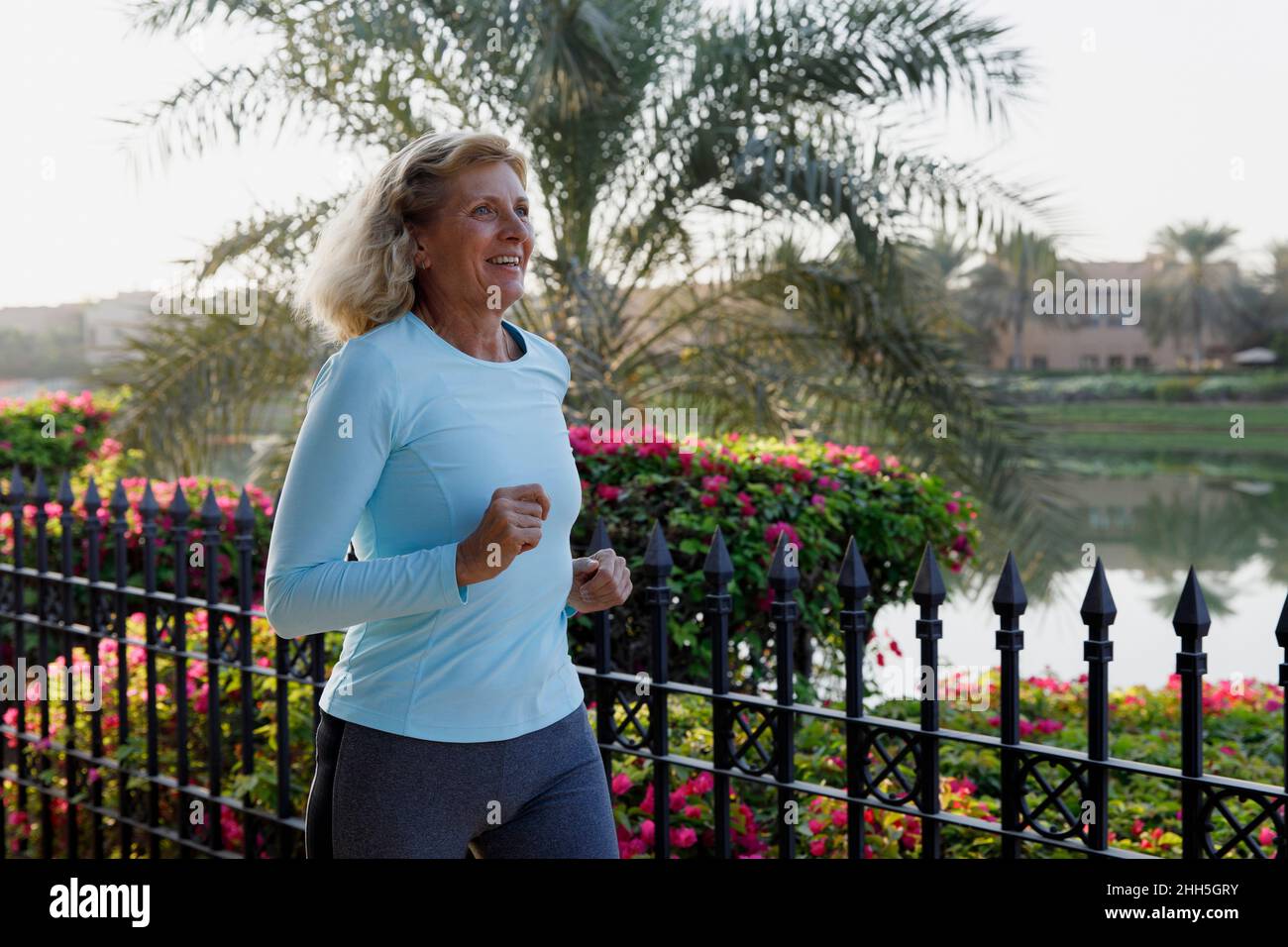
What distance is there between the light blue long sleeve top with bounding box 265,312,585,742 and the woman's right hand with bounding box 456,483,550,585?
0.03m

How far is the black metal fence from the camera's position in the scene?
2.25 m

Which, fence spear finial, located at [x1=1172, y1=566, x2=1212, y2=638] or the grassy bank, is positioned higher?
the grassy bank

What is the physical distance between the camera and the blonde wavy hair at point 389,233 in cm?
185

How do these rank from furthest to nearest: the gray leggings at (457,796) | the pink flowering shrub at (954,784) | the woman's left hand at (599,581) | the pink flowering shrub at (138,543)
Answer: the pink flowering shrub at (138,543) → the pink flowering shrub at (954,784) → the woman's left hand at (599,581) → the gray leggings at (457,796)

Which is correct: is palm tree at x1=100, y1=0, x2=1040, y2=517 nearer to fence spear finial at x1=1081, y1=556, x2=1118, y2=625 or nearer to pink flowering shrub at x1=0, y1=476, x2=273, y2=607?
pink flowering shrub at x1=0, y1=476, x2=273, y2=607

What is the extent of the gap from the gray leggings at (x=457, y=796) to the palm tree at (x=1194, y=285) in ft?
84.3

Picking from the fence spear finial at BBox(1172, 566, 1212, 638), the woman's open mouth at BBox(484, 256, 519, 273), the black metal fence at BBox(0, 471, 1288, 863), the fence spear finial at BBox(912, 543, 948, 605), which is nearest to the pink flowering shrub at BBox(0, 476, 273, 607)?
the black metal fence at BBox(0, 471, 1288, 863)

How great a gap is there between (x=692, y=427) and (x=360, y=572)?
20.7ft

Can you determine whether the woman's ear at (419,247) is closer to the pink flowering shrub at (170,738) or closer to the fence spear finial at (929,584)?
the fence spear finial at (929,584)

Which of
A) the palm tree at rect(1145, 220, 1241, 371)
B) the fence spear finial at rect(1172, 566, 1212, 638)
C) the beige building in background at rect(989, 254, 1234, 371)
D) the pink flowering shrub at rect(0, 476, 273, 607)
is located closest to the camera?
the fence spear finial at rect(1172, 566, 1212, 638)

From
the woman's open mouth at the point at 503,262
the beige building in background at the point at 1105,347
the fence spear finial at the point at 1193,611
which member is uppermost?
the beige building in background at the point at 1105,347

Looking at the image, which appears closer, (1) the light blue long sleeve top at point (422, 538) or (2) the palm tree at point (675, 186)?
(1) the light blue long sleeve top at point (422, 538)

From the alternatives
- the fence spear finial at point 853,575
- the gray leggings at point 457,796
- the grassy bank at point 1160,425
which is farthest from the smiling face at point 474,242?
the grassy bank at point 1160,425

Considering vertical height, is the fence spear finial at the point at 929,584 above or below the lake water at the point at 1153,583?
above
